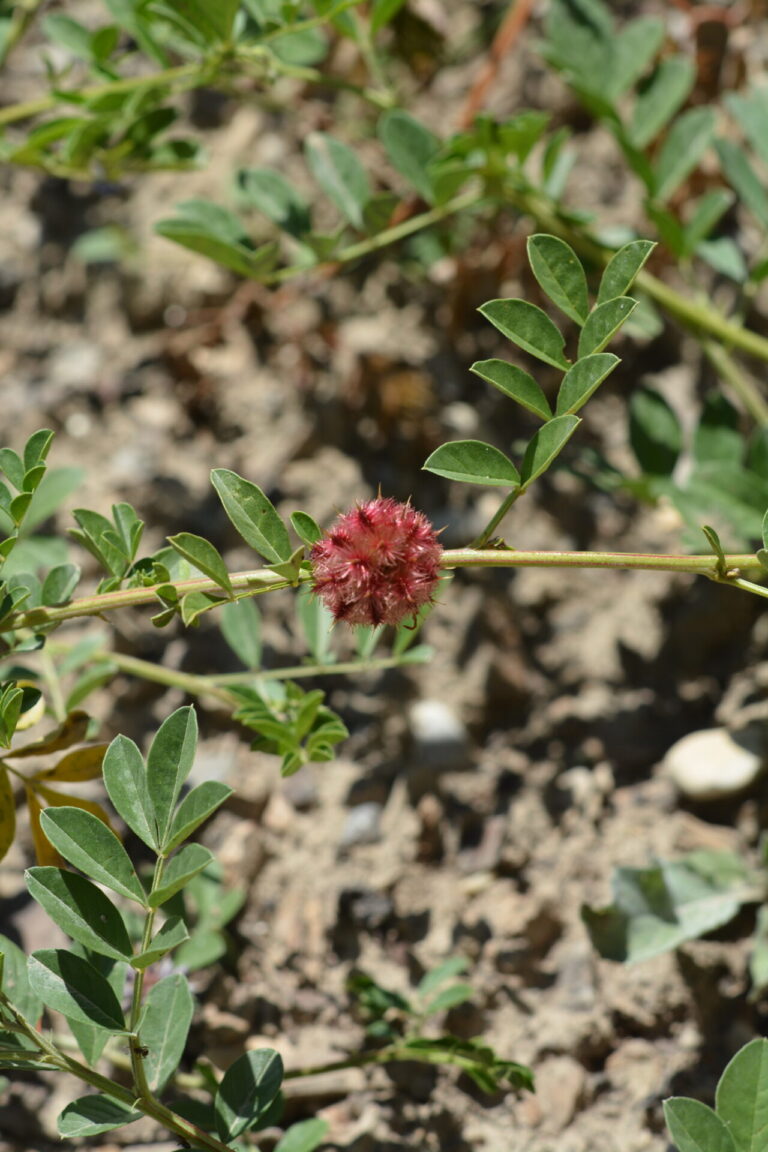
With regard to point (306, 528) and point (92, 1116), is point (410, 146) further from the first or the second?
point (92, 1116)

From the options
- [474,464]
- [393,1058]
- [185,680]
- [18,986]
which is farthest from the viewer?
[185,680]

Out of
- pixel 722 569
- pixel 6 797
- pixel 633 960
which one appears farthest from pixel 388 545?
pixel 633 960

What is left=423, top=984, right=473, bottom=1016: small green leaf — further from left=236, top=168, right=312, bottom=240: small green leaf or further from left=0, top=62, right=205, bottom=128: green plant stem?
left=0, top=62, right=205, bottom=128: green plant stem

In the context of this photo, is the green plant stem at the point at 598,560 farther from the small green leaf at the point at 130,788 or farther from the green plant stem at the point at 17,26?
the green plant stem at the point at 17,26

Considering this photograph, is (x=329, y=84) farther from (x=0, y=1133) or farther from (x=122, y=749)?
(x=0, y=1133)

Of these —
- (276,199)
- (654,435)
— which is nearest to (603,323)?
(654,435)

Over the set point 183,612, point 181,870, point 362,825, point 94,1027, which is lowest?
point 362,825
